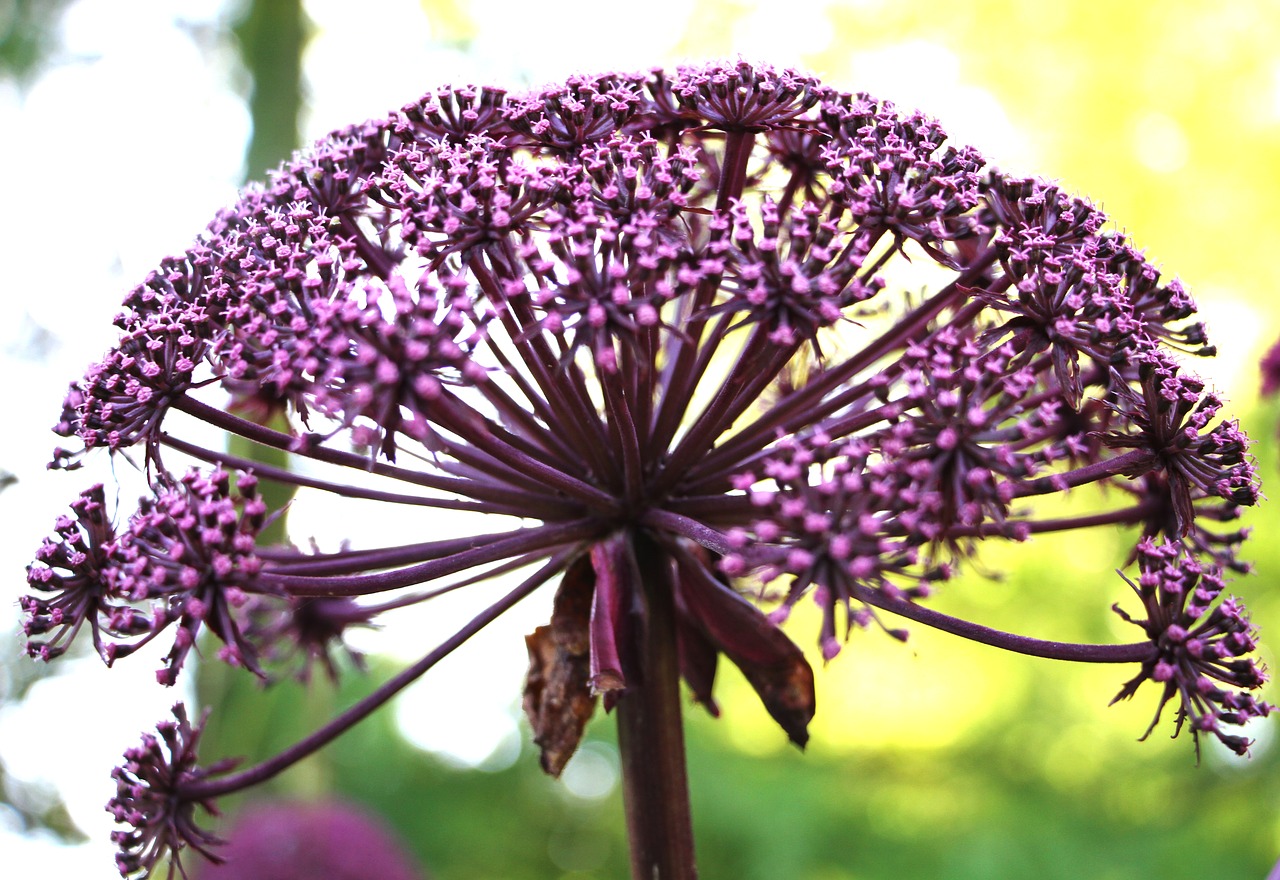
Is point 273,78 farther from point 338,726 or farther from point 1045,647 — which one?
point 1045,647

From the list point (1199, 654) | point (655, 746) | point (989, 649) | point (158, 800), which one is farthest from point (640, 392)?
point (989, 649)

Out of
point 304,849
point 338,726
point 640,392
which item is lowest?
point 304,849

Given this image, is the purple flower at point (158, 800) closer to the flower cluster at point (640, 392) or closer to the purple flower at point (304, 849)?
the flower cluster at point (640, 392)

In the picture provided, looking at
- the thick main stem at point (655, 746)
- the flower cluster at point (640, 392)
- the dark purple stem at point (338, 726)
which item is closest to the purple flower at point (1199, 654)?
the flower cluster at point (640, 392)

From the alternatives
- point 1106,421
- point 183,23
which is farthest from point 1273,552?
point 183,23

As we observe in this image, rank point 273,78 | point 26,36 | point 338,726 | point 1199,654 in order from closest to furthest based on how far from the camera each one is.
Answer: point 1199,654 → point 338,726 → point 273,78 → point 26,36

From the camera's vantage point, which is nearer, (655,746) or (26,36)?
(655,746)

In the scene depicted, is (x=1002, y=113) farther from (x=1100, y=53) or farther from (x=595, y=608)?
(x=595, y=608)
